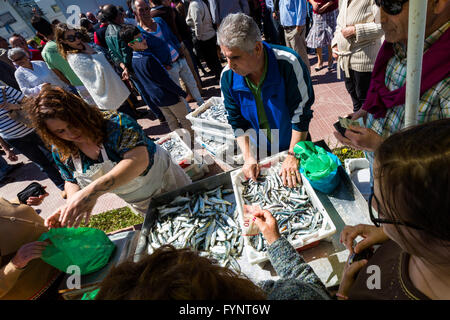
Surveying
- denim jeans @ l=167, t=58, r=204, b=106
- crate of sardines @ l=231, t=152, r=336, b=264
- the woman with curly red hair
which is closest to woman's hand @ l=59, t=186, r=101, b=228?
the woman with curly red hair

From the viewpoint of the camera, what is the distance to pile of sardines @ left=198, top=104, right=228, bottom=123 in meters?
3.93

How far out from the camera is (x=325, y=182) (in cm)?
197

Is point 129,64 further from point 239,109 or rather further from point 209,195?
point 209,195

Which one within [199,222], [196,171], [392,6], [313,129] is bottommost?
[313,129]

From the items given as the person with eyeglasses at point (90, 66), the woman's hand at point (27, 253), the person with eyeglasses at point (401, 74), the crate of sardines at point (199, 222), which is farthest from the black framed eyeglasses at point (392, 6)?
the person with eyeglasses at point (90, 66)

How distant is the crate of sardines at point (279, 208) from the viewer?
1743 millimetres

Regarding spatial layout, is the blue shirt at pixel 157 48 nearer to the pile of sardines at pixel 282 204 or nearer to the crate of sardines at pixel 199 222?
the crate of sardines at pixel 199 222

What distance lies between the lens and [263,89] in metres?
2.23

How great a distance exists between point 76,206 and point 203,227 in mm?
1062

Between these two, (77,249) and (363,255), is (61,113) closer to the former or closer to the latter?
(77,249)

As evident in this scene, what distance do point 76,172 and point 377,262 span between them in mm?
2380

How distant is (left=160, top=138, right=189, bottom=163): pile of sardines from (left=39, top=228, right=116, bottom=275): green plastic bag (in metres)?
1.91

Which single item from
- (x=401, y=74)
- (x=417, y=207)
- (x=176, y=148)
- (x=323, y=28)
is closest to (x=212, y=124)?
(x=176, y=148)

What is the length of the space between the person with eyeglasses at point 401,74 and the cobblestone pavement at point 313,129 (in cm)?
220
